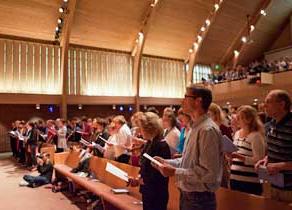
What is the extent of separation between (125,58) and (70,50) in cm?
299

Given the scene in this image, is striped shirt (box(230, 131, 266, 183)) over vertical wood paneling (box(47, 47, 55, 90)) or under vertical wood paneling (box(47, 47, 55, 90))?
under

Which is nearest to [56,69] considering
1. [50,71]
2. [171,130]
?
[50,71]

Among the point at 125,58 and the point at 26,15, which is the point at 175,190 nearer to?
the point at 26,15

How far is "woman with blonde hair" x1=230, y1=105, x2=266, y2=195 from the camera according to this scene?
9.35 ft

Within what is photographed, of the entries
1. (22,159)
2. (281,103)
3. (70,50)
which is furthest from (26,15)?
(281,103)

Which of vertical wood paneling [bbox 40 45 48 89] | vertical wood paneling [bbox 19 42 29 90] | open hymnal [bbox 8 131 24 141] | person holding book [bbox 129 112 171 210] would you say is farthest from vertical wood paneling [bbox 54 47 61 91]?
person holding book [bbox 129 112 171 210]

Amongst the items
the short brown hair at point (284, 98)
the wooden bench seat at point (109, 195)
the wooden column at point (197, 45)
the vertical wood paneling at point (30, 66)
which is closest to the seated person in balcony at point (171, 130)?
the wooden bench seat at point (109, 195)

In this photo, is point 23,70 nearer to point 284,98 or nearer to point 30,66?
point 30,66

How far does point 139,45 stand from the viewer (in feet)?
49.8

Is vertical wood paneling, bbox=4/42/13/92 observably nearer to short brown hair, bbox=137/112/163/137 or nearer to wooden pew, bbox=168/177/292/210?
short brown hair, bbox=137/112/163/137

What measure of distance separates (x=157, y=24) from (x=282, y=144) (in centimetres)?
1330

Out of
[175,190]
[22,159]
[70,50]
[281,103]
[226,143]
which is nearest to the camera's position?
[226,143]

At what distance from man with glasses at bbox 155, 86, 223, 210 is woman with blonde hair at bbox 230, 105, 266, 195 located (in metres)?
1.00

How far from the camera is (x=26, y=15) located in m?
12.2
